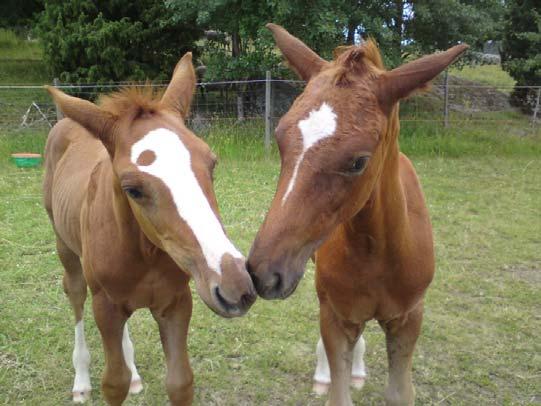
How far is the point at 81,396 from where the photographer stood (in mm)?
3320

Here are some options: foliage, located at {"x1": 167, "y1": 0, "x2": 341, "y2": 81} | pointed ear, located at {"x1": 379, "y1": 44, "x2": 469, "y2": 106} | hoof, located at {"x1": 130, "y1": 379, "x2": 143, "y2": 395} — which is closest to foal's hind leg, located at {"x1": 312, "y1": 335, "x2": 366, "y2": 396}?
hoof, located at {"x1": 130, "y1": 379, "x2": 143, "y2": 395}

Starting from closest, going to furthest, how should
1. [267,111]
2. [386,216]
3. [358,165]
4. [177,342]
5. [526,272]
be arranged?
[358,165], [386,216], [177,342], [526,272], [267,111]

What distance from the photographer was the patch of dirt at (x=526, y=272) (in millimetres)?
4816

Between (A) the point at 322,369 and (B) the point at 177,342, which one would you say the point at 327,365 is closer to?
(A) the point at 322,369

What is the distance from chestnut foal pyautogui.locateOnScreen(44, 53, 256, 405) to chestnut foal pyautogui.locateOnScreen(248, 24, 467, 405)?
0.74 ft

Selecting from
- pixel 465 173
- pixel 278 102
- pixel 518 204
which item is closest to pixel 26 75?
pixel 278 102

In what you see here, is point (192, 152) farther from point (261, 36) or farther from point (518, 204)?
point (261, 36)

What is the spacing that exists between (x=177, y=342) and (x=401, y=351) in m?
1.17

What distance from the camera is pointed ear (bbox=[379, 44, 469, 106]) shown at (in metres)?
1.94

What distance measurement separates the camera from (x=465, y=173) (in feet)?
28.5

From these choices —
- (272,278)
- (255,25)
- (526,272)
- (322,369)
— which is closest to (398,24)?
(255,25)

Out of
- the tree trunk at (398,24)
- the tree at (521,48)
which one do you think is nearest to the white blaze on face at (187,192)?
the tree trunk at (398,24)


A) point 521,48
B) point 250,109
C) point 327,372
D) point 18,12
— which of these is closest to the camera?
point 327,372

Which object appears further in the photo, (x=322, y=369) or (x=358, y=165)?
(x=322, y=369)
